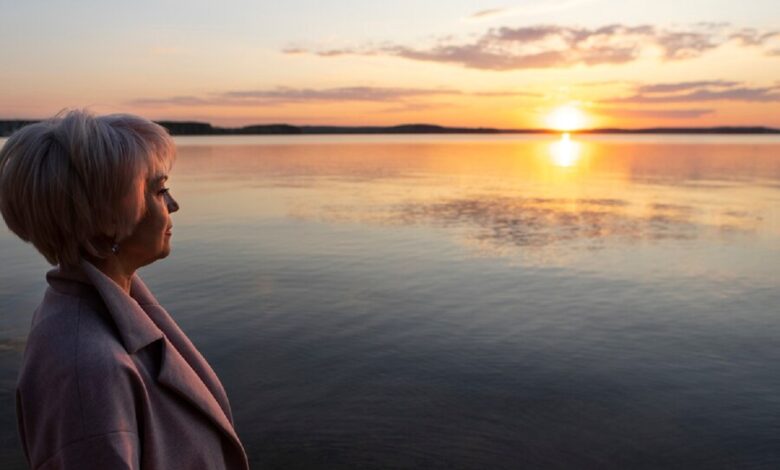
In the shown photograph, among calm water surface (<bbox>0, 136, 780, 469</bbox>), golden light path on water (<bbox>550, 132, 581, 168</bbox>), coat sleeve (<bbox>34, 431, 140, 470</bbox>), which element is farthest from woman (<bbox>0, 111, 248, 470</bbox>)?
golden light path on water (<bbox>550, 132, 581, 168</bbox>)

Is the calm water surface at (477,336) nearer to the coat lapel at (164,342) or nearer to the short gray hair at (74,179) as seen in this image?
the coat lapel at (164,342)

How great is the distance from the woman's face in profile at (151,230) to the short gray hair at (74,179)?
88 millimetres

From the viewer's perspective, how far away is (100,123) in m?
2.00

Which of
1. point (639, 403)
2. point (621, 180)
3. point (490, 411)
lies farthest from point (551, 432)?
point (621, 180)

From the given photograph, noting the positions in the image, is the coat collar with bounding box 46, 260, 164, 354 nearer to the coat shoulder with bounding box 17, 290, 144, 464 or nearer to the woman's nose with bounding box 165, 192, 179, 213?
the coat shoulder with bounding box 17, 290, 144, 464

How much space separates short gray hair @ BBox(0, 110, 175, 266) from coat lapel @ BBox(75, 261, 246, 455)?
123 mm

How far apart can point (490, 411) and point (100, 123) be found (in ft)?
20.9

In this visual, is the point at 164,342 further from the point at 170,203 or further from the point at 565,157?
the point at 565,157

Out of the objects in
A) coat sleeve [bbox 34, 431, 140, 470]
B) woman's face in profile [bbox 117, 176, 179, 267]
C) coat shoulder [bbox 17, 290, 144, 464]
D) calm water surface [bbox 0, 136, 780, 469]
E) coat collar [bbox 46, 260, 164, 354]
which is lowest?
calm water surface [bbox 0, 136, 780, 469]

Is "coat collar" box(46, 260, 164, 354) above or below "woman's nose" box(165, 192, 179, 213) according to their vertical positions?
below

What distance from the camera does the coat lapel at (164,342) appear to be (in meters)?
2.01

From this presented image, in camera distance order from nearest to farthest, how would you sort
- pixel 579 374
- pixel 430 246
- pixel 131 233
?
pixel 131 233 → pixel 579 374 → pixel 430 246

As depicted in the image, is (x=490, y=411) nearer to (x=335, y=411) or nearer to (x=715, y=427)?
(x=335, y=411)

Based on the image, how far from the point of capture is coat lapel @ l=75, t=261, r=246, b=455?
79.0 inches
